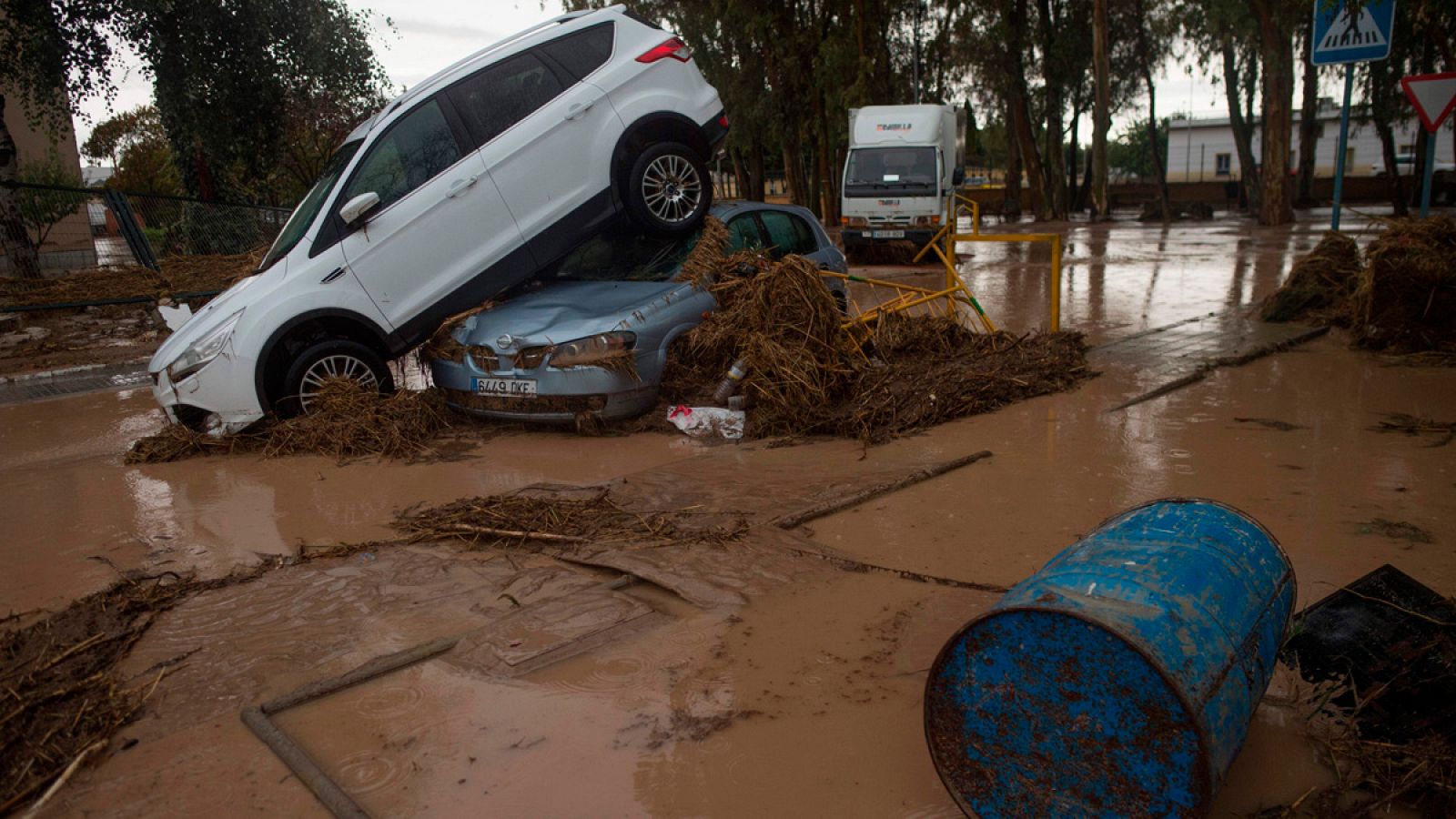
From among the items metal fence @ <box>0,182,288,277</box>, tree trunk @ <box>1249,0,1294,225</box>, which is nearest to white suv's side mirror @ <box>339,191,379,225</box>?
metal fence @ <box>0,182,288,277</box>

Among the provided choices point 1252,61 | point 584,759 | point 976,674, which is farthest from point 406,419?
point 1252,61

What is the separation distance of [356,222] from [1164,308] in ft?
31.7

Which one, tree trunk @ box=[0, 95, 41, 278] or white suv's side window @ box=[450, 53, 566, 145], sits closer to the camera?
white suv's side window @ box=[450, 53, 566, 145]

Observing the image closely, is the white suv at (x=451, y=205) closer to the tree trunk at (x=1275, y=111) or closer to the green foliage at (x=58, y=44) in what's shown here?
the green foliage at (x=58, y=44)

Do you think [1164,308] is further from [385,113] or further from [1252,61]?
[1252,61]

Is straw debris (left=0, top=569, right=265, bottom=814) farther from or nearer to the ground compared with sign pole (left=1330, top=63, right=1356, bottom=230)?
nearer to the ground

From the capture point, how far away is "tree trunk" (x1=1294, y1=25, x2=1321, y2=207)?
1133 inches

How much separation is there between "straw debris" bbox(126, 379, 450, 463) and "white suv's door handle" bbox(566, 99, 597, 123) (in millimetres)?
2590

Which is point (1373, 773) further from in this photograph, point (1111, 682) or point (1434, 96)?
point (1434, 96)

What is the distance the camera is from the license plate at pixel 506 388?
6.95 m

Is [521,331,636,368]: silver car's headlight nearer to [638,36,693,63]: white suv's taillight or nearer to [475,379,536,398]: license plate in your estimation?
[475,379,536,398]: license plate

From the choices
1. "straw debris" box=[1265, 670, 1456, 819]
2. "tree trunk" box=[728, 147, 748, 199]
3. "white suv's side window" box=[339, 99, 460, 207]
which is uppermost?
"tree trunk" box=[728, 147, 748, 199]

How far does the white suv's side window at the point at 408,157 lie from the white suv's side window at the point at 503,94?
0.69 feet

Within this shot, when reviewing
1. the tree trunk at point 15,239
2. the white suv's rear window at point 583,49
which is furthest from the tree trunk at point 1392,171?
the tree trunk at point 15,239
